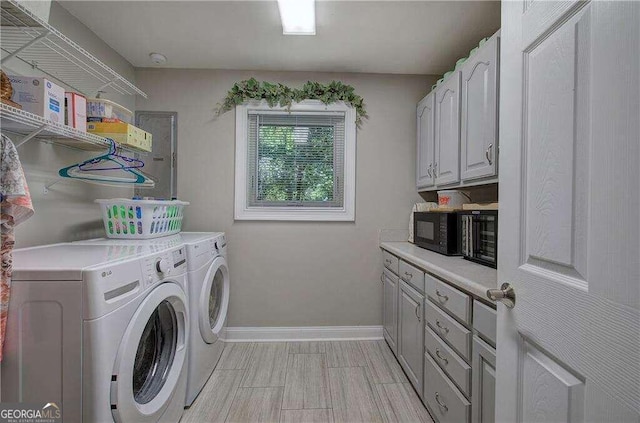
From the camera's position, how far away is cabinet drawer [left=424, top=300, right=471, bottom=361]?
3.94 feet

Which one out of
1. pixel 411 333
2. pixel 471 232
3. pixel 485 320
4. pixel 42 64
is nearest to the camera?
pixel 485 320

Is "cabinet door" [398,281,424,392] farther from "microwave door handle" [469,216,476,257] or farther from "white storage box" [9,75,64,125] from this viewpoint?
"white storage box" [9,75,64,125]

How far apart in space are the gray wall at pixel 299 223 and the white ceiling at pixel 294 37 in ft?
0.52

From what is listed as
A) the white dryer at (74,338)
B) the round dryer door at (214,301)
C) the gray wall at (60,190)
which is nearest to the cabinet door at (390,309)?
the round dryer door at (214,301)

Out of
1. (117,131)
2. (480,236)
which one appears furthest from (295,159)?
(480,236)

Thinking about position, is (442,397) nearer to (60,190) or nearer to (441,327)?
(441,327)

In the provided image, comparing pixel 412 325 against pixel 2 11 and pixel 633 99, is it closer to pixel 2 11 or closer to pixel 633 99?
pixel 633 99

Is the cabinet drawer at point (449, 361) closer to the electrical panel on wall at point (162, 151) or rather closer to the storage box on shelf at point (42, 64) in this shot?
the storage box on shelf at point (42, 64)

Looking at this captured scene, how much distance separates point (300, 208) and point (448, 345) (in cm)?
156

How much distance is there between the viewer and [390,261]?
2285mm

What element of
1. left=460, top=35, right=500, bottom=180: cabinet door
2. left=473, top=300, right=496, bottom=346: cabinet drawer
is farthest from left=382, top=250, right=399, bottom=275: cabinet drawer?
left=473, top=300, right=496, bottom=346: cabinet drawer

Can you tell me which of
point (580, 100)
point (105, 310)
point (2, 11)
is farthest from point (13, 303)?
point (580, 100)

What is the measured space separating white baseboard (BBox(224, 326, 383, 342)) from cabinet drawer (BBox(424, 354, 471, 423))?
3.10 ft

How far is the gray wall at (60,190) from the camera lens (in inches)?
58.2
